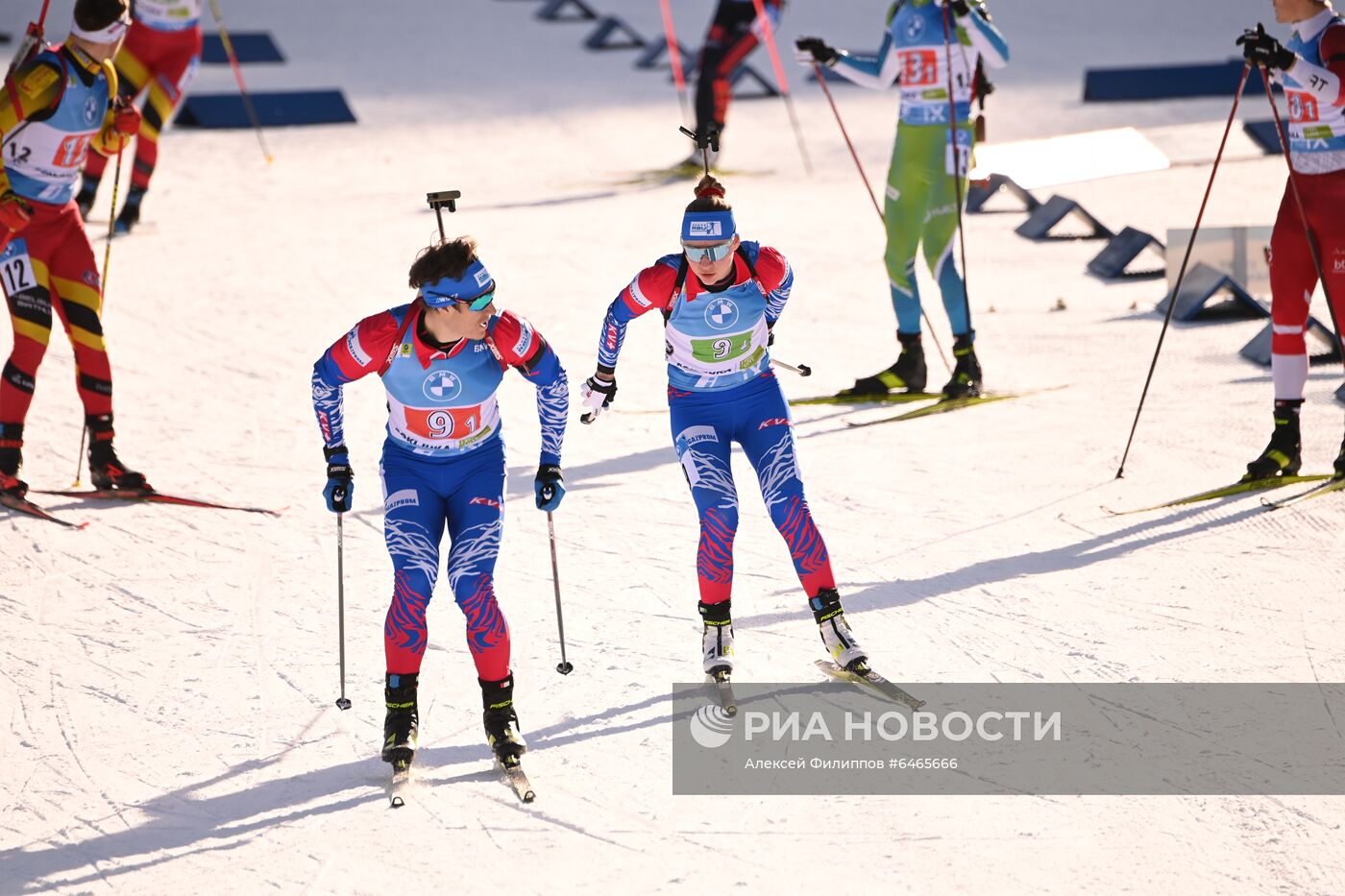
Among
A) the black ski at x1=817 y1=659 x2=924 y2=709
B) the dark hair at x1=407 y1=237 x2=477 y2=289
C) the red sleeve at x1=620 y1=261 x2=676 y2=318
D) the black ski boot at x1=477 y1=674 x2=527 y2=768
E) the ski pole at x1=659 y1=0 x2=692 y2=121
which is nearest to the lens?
the dark hair at x1=407 y1=237 x2=477 y2=289

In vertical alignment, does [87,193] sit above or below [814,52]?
below

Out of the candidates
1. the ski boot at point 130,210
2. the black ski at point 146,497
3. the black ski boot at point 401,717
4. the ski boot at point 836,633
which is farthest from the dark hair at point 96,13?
the ski boot at point 130,210

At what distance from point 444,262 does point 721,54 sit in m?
10.4

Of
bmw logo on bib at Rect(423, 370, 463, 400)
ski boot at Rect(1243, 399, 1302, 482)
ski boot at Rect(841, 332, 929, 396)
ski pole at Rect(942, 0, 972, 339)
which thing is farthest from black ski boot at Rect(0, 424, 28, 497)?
ski boot at Rect(1243, 399, 1302, 482)

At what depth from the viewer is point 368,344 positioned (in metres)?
5.02

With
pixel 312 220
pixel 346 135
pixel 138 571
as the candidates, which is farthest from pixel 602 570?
pixel 346 135

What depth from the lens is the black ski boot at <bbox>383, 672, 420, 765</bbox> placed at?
16.8 ft

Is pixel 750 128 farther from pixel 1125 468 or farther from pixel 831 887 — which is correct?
pixel 831 887

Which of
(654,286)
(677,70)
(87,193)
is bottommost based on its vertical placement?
(87,193)

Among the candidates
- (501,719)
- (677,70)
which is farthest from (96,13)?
(677,70)

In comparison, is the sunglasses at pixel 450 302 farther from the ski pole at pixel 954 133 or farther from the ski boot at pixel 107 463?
the ski pole at pixel 954 133

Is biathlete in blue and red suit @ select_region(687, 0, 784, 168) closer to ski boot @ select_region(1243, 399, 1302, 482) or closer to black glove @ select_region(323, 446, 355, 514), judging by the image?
ski boot @ select_region(1243, 399, 1302, 482)

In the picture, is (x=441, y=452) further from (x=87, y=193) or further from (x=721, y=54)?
(x=721, y=54)

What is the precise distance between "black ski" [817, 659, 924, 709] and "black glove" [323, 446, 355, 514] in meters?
1.81
